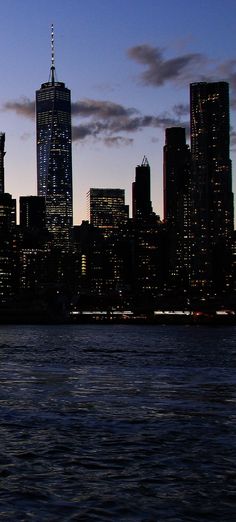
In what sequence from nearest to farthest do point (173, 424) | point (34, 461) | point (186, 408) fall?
point (34, 461) < point (173, 424) < point (186, 408)

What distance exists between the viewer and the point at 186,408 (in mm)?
39406

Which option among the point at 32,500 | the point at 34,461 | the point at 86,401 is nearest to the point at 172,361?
the point at 86,401

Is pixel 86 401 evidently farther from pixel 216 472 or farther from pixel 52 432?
pixel 216 472

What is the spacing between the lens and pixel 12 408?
39500 mm

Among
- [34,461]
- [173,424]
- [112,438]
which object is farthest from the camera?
[173,424]

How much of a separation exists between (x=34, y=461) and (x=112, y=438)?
5053 mm

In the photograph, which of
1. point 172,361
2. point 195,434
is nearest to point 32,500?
point 195,434

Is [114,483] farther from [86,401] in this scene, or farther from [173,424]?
[86,401]

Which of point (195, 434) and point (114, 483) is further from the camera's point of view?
point (195, 434)

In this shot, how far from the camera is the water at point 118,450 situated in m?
20.4

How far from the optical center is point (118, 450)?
91.8 feet

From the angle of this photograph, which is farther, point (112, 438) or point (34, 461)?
point (112, 438)

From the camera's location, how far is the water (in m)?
20.4

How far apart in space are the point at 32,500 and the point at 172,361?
58.2 m
